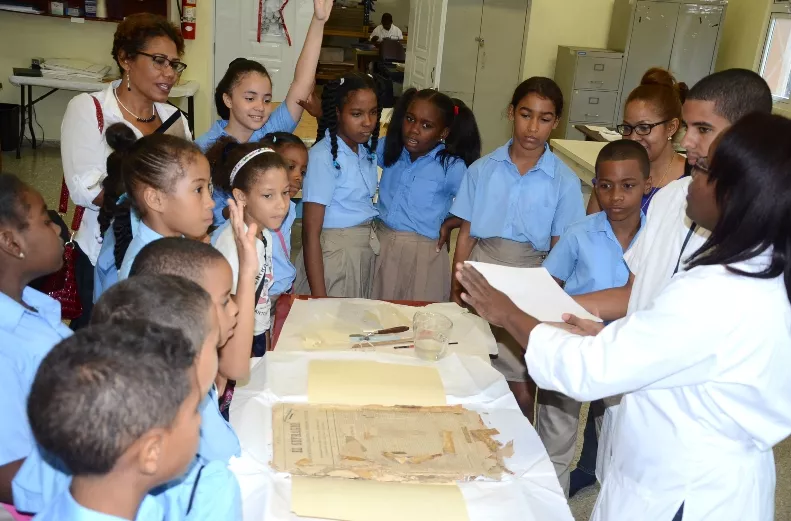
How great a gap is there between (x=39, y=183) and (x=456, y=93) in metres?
4.42

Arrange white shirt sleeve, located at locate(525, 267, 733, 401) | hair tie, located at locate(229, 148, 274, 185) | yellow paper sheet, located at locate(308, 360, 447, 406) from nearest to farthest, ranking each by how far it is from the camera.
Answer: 1. white shirt sleeve, located at locate(525, 267, 733, 401)
2. yellow paper sheet, located at locate(308, 360, 447, 406)
3. hair tie, located at locate(229, 148, 274, 185)

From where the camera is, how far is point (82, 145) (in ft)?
7.30

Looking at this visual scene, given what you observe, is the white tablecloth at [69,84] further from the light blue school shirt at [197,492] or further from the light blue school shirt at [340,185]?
the light blue school shirt at [197,492]

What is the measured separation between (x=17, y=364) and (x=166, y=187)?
2.06 ft

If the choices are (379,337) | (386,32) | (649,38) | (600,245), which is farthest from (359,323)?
(386,32)

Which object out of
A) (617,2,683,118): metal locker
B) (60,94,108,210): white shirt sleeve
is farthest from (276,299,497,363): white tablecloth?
(617,2,683,118): metal locker

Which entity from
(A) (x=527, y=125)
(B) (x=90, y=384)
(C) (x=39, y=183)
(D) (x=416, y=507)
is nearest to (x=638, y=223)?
(A) (x=527, y=125)

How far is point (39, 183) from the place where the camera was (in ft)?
18.4

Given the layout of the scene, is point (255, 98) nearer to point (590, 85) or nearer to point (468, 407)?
point (468, 407)

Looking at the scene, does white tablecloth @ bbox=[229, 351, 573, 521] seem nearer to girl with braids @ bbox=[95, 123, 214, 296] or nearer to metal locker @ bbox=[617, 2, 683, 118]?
girl with braids @ bbox=[95, 123, 214, 296]

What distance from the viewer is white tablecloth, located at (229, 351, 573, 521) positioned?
1.23 m

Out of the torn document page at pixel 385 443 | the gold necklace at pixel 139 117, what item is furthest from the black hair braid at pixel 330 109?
the torn document page at pixel 385 443

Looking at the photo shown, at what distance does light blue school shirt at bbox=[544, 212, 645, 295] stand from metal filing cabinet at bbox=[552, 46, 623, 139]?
5.38 metres

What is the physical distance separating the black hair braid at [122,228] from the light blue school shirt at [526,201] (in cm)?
121
